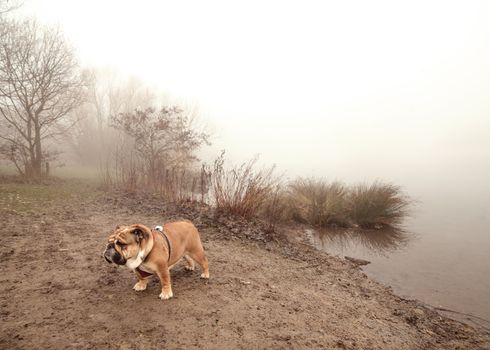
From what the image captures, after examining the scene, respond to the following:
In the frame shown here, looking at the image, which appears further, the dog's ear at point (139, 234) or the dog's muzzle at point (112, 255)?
the dog's ear at point (139, 234)

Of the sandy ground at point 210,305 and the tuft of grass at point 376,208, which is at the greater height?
the tuft of grass at point 376,208

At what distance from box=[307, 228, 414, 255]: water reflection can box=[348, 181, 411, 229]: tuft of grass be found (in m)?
0.43

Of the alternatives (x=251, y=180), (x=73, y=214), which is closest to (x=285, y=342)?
(x=251, y=180)

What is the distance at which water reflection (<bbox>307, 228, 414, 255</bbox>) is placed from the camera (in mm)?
7867

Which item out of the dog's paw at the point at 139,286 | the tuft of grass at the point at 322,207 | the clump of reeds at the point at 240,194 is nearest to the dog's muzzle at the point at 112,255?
the dog's paw at the point at 139,286

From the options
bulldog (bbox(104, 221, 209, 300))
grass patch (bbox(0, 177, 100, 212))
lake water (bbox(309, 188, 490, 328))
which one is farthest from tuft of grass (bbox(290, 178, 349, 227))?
grass patch (bbox(0, 177, 100, 212))

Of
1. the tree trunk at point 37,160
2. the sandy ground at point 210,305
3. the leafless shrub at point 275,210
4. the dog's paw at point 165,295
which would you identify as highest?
the tree trunk at point 37,160

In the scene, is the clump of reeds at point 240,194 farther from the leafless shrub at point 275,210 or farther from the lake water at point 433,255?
the lake water at point 433,255

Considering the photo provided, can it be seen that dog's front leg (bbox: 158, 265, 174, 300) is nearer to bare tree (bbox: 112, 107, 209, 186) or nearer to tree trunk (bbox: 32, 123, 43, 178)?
bare tree (bbox: 112, 107, 209, 186)

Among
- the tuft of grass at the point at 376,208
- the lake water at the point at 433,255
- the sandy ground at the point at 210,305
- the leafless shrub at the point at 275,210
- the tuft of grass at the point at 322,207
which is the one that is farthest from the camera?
the tuft of grass at the point at 376,208

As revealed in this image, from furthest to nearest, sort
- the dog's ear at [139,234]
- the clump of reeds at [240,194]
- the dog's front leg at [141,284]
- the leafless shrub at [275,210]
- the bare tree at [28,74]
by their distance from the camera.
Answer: the bare tree at [28,74] → the leafless shrub at [275,210] → the clump of reeds at [240,194] → the dog's front leg at [141,284] → the dog's ear at [139,234]

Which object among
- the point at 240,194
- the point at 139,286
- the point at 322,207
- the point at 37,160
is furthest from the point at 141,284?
the point at 37,160

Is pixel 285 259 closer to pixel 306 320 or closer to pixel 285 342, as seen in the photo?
pixel 306 320

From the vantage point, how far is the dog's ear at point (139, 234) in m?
3.12
